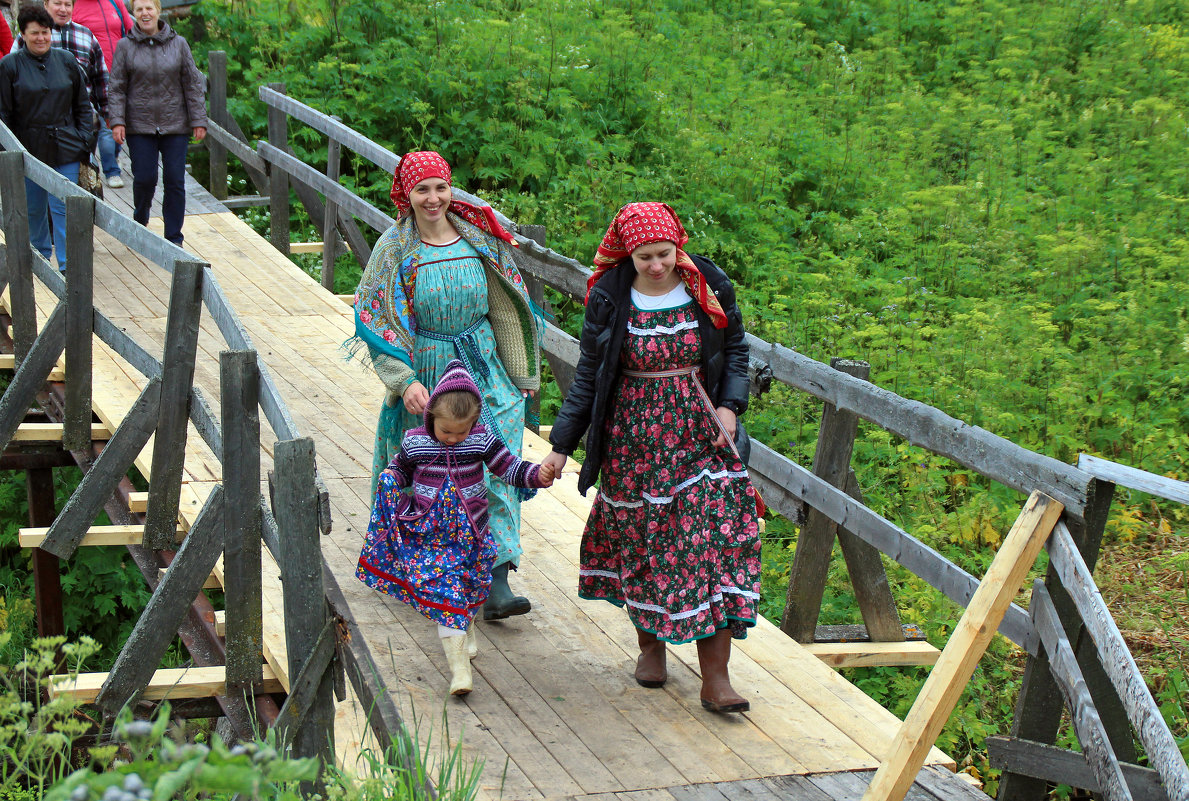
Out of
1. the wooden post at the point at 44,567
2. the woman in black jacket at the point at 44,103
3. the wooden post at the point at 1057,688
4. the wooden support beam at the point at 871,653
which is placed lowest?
the wooden post at the point at 44,567

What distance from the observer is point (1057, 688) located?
381 cm

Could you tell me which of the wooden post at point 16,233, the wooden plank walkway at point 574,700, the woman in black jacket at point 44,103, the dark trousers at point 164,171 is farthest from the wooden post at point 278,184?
the wooden plank walkway at point 574,700

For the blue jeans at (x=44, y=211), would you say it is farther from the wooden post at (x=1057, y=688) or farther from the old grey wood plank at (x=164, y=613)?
the wooden post at (x=1057, y=688)

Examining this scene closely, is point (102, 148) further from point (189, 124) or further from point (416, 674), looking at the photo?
point (416, 674)

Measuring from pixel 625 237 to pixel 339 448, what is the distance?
9.35 feet

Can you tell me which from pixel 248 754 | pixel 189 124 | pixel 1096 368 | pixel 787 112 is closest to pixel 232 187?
pixel 189 124

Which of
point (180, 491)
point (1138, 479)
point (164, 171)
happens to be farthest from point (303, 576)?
point (164, 171)

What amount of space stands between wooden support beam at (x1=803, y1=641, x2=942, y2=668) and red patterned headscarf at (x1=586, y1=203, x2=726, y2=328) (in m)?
1.99

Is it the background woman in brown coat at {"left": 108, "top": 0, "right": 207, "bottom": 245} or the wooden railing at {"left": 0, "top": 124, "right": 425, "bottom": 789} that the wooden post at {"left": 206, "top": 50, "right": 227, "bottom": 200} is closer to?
the background woman in brown coat at {"left": 108, "top": 0, "right": 207, "bottom": 245}

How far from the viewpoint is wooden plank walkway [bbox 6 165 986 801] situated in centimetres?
370

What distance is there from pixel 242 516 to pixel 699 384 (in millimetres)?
1741

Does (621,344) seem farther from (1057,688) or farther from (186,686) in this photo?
(186,686)

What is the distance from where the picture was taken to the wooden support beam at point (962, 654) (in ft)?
10.9

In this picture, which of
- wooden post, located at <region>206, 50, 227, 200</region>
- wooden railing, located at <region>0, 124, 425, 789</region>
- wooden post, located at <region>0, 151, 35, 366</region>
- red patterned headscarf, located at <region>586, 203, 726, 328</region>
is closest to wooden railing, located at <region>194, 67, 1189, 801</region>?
red patterned headscarf, located at <region>586, 203, 726, 328</region>
